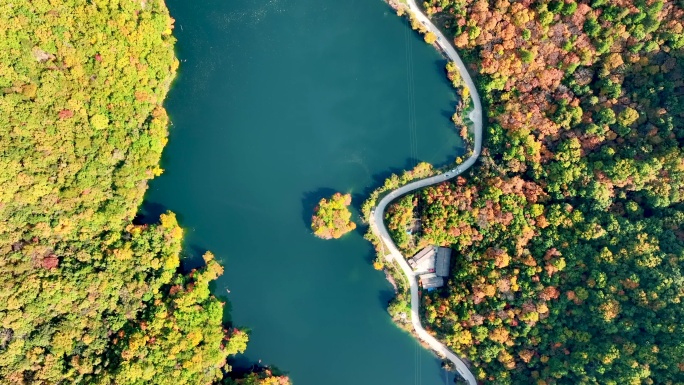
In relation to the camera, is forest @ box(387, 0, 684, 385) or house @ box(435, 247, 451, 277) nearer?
forest @ box(387, 0, 684, 385)

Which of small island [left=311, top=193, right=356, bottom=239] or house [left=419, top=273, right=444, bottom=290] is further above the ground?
small island [left=311, top=193, right=356, bottom=239]

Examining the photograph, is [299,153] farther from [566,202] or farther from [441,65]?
[566,202]

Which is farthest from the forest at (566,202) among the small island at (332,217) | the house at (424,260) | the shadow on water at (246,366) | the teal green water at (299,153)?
the shadow on water at (246,366)

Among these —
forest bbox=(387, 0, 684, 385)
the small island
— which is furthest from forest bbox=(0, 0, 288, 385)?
forest bbox=(387, 0, 684, 385)

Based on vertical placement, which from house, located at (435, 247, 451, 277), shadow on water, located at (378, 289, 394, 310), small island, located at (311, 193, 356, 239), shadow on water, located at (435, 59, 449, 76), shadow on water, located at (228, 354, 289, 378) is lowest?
shadow on water, located at (228, 354, 289, 378)

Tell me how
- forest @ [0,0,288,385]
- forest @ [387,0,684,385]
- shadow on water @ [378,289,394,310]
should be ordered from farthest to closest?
1. shadow on water @ [378,289,394,310]
2. forest @ [387,0,684,385]
3. forest @ [0,0,288,385]

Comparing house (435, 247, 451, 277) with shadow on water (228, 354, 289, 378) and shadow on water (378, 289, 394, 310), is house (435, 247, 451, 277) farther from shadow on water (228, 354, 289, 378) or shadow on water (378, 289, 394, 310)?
shadow on water (228, 354, 289, 378)

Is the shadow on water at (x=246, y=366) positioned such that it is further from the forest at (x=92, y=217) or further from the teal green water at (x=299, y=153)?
the forest at (x=92, y=217)
